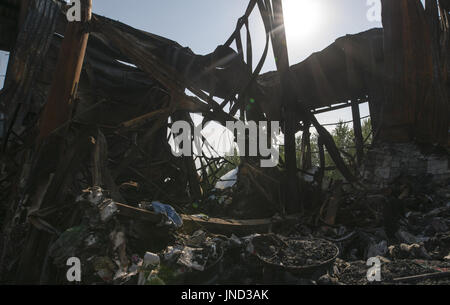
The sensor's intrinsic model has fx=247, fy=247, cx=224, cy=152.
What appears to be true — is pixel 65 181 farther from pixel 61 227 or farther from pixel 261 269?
pixel 261 269

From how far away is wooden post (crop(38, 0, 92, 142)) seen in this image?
274 centimetres

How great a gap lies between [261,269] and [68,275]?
4.85ft

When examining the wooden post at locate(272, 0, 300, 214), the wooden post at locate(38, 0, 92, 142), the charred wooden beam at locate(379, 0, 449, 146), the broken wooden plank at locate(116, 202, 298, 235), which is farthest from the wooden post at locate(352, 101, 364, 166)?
the wooden post at locate(38, 0, 92, 142)

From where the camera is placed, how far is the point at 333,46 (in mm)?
6656

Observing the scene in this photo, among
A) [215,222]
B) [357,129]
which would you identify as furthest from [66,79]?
[357,129]

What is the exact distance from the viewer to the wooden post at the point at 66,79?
2742mm

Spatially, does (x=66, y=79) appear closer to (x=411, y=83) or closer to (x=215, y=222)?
(x=215, y=222)

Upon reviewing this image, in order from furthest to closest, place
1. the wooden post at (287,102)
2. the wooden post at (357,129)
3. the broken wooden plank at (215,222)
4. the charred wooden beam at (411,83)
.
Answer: the wooden post at (357,129) → the charred wooden beam at (411,83) → the wooden post at (287,102) → the broken wooden plank at (215,222)

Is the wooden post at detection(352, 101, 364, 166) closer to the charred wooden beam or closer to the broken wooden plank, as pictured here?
the charred wooden beam

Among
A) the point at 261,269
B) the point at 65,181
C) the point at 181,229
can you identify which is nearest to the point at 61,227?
the point at 65,181

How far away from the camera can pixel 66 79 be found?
9.53 feet

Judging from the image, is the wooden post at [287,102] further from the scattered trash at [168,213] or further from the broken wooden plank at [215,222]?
the scattered trash at [168,213]

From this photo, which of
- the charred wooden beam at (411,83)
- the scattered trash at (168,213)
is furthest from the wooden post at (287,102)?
the scattered trash at (168,213)
